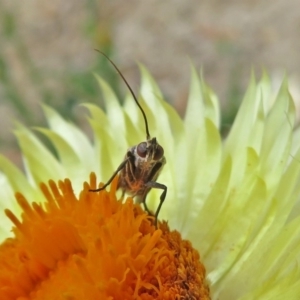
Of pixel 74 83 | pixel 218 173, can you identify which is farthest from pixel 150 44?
pixel 218 173

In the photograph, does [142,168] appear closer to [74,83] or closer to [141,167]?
[141,167]

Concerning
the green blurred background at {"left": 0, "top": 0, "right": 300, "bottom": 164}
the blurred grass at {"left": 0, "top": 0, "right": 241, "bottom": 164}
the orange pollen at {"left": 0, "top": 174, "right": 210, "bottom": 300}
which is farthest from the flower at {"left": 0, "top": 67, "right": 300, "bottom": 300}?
the green blurred background at {"left": 0, "top": 0, "right": 300, "bottom": 164}

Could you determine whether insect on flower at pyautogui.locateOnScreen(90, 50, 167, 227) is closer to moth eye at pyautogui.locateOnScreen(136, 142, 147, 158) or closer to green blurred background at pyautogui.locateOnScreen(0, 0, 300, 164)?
moth eye at pyautogui.locateOnScreen(136, 142, 147, 158)

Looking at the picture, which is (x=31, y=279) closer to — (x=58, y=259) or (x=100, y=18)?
(x=58, y=259)

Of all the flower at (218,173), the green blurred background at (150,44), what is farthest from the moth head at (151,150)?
the green blurred background at (150,44)

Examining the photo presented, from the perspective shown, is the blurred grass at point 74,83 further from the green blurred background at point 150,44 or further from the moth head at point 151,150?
the moth head at point 151,150
